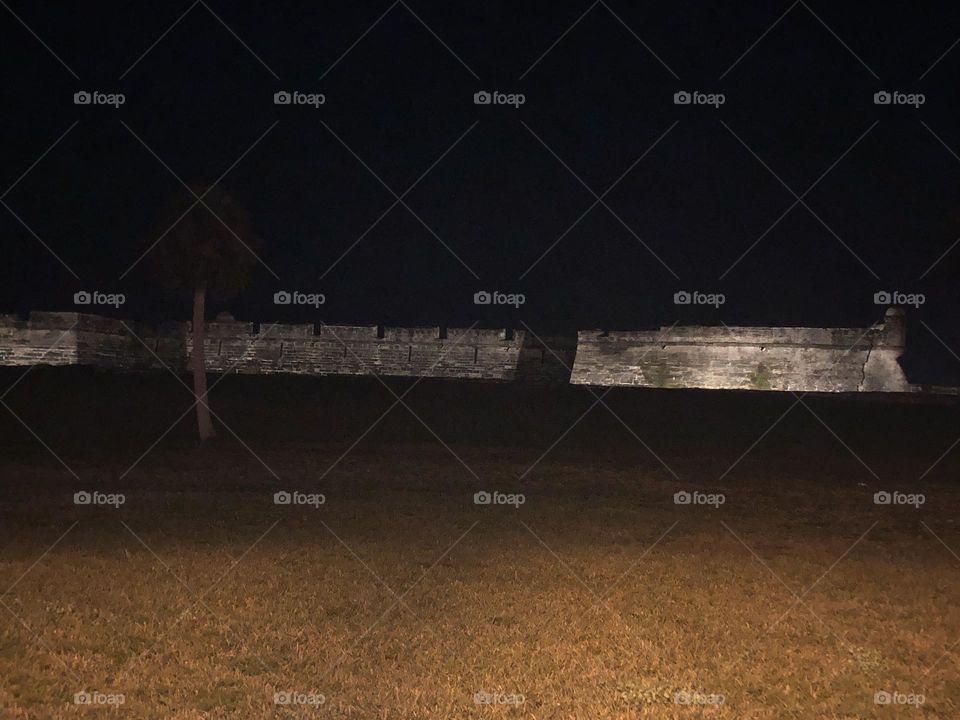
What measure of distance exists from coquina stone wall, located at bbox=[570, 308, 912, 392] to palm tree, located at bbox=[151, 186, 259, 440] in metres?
16.2

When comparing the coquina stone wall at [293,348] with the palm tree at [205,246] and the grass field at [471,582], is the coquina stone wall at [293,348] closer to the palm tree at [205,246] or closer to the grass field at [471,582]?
the grass field at [471,582]

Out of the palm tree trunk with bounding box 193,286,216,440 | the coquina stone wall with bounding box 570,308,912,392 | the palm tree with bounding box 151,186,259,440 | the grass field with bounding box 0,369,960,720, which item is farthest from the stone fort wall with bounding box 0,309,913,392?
the palm tree with bounding box 151,186,259,440

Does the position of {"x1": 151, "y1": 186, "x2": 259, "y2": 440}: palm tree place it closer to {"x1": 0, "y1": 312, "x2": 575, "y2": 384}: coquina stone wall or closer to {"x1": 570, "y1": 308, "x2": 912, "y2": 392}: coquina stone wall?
{"x1": 0, "y1": 312, "x2": 575, "y2": 384}: coquina stone wall

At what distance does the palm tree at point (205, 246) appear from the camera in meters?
12.5

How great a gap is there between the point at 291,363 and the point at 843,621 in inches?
1030

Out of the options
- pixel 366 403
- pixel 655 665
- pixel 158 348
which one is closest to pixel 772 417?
pixel 366 403

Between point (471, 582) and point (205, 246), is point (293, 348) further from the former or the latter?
point (471, 582)

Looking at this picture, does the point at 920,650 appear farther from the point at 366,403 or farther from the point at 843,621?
the point at 366,403

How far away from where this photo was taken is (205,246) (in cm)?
1256

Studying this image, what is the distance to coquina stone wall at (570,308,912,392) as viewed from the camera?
2533 centimetres

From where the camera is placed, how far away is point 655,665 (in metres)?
4.26

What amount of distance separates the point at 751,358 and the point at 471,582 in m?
22.9

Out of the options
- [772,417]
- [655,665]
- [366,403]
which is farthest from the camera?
[366,403]

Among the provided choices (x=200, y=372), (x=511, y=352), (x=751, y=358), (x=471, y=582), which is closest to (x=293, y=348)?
(x=511, y=352)
